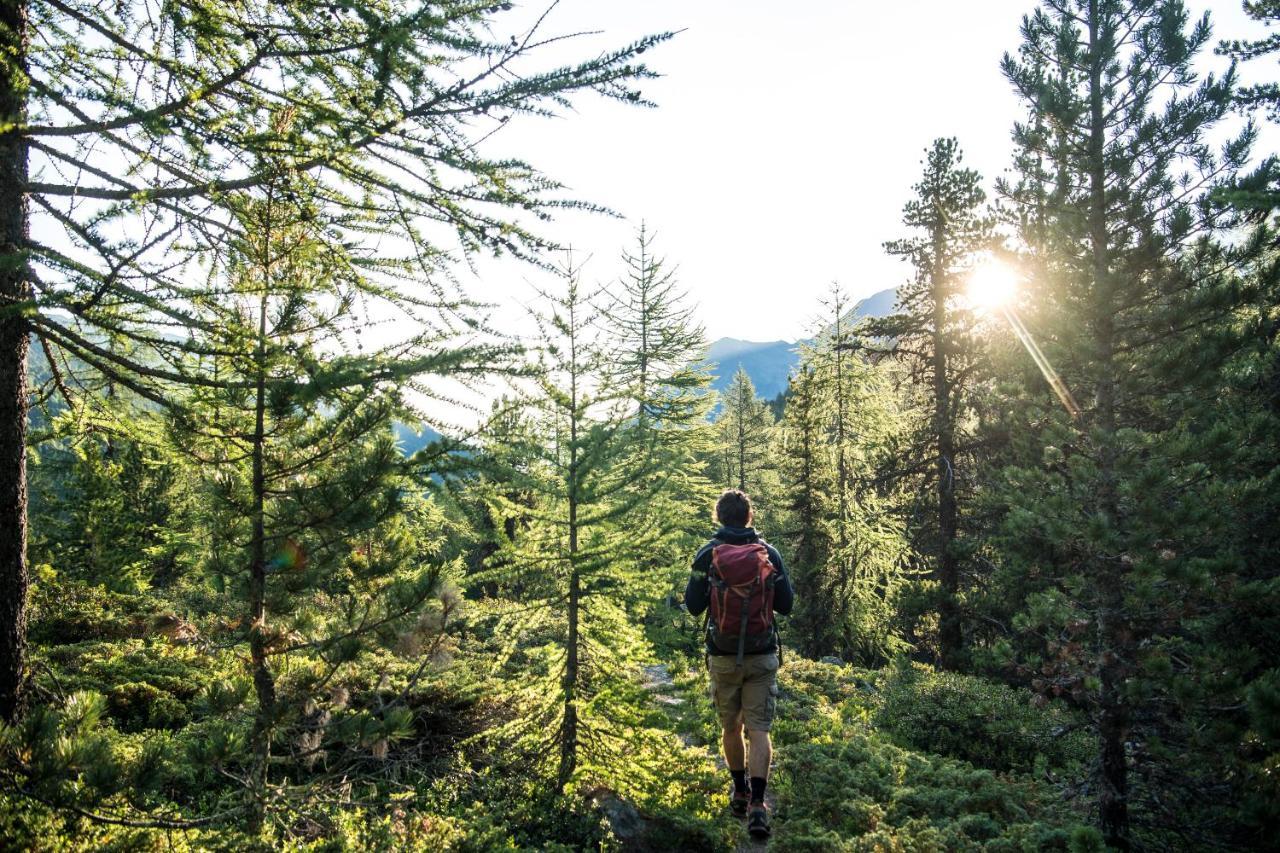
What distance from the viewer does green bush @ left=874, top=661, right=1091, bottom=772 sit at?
1155 centimetres

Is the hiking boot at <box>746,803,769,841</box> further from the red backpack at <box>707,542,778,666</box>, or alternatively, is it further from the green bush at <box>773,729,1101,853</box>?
the red backpack at <box>707,542,778,666</box>

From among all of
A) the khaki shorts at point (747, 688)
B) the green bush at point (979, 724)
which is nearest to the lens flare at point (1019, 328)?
the khaki shorts at point (747, 688)

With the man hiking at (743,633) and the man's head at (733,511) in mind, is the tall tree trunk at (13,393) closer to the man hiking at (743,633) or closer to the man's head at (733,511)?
the man hiking at (743,633)

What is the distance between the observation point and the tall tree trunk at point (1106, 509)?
22.9ft

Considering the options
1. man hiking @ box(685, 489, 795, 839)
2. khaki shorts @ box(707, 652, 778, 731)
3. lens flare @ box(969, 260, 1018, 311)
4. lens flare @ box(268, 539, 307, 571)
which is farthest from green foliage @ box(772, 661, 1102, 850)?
lens flare @ box(969, 260, 1018, 311)

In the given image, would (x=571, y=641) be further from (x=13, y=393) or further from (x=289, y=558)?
(x=13, y=393)

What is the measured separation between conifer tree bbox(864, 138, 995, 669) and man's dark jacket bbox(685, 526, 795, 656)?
12.6 m

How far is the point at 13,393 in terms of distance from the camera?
170 inches

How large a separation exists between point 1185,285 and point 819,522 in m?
12.5

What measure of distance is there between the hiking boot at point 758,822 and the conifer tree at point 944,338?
1264 centimetres

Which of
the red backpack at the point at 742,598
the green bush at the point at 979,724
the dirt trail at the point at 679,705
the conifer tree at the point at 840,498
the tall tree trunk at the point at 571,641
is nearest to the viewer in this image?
the red backpack at the point at 742,598

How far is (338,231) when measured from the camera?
4.87 m

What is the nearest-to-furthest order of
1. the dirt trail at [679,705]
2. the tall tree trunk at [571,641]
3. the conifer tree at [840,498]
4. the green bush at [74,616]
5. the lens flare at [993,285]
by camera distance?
the dirt trail at [679,705], the tall tree trunk at [571,641], the lens flare at [993,285], the green bush at [74,616], the conifer tree at [840,498]

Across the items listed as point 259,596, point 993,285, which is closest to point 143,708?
point 259,596
